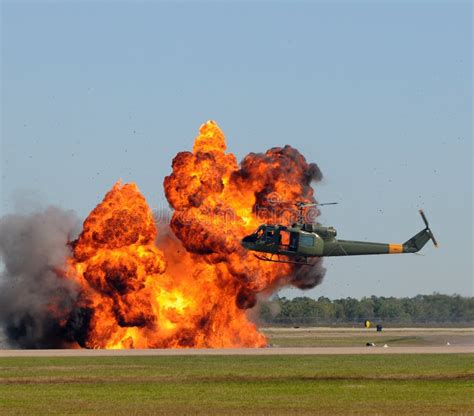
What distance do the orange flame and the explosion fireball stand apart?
0.09 meters

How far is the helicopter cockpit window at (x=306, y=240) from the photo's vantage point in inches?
3593

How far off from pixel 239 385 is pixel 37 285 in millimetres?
49946

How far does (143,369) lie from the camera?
71188mm

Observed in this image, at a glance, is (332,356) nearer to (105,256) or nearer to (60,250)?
(105,256)

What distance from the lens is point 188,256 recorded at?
103188mm

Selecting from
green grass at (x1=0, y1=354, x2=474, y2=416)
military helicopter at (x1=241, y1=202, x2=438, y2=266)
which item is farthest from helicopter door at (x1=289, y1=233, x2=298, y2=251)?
green grass at (x1=0, y1=354, x2=474, y2=416)

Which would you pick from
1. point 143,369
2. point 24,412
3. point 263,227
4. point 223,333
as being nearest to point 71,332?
point 223,333

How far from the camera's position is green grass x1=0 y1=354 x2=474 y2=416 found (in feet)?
165

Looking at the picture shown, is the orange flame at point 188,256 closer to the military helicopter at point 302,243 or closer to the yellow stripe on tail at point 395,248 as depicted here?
the military helicopter at point 302,243

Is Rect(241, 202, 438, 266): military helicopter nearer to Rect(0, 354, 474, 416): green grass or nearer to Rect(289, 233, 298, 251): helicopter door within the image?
Rect(289, 233, 298, 251): helicopter door

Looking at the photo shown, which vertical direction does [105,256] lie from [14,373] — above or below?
above

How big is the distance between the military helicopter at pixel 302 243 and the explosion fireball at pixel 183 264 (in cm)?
694

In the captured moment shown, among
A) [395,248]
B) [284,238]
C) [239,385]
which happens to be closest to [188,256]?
[284,238]

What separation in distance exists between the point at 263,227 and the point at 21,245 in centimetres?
3063
